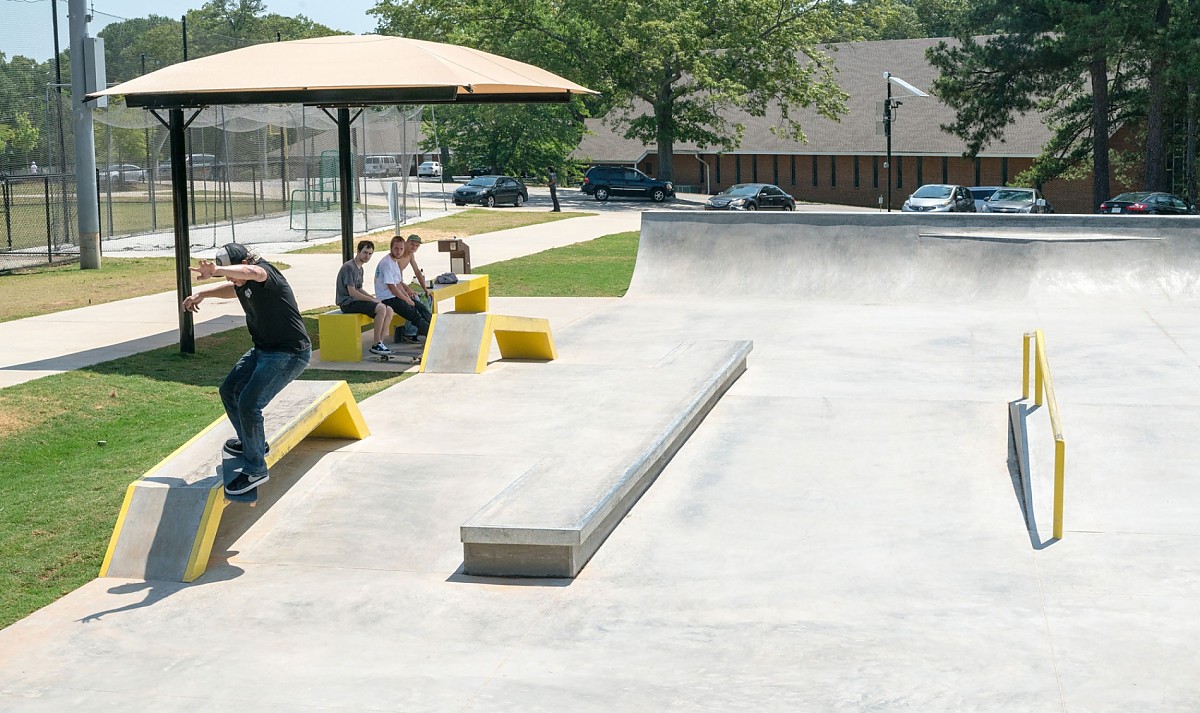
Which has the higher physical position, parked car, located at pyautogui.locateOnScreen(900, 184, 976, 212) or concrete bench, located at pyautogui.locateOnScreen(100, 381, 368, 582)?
parked car, located at pyautogui.locateOnScreen(900, 184, 976, 212)

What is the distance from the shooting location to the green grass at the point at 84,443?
26.5 feet

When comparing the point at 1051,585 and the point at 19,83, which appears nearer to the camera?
the point at 1051,585

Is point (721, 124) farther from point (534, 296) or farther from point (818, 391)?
point (818, 391)

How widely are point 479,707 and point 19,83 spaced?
2946cm

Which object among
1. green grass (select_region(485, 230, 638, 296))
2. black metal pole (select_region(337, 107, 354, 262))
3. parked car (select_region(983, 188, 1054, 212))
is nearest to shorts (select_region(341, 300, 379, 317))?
black metal pole (select_region(337, 107, 354, 262))

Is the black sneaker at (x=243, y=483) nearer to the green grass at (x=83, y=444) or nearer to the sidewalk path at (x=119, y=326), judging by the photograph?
the green grass at (x=83, y=444)

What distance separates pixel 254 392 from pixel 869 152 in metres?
56.8

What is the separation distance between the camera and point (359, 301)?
14.8m

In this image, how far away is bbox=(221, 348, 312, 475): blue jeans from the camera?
26.9ft

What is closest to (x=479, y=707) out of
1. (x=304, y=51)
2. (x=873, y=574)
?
(x=873, y=574)

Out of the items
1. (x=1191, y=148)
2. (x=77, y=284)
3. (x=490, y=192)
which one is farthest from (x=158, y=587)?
(x=490, y=192)

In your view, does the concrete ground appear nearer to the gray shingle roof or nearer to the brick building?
the brick building

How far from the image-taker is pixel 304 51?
598 inches

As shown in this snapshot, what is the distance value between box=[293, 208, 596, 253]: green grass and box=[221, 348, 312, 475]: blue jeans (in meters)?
22.6
